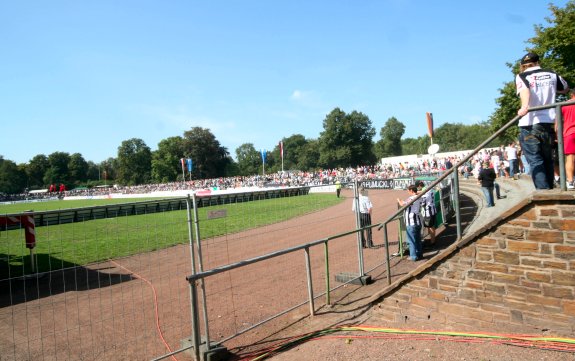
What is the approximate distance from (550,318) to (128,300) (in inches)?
279

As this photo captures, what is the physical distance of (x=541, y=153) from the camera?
15.3ft

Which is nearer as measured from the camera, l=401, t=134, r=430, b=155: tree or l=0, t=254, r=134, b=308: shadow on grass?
l=0, t=254, r=134, b=308: shadow on grass

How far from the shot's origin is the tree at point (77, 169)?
132 metres

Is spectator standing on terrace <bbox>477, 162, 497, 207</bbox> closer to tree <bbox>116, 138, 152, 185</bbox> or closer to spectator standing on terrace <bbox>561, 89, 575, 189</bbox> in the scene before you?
spectator standing on terrace <bbox>561, 89, 575, 189</bbox>

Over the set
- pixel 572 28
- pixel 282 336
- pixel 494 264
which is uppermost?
pixel 572 28

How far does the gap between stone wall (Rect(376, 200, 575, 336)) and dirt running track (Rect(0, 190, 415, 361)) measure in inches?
65.2

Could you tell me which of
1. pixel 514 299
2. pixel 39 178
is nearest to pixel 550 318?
pixel 514 299

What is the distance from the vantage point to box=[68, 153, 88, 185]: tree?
13250cm

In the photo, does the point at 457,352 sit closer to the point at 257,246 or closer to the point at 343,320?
the point at 343,320

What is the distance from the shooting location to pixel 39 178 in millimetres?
Result: 127438

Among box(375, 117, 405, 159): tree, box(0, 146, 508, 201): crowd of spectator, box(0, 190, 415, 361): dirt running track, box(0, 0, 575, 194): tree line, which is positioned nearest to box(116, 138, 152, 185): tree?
box(0, 0, 575, 194): tree line

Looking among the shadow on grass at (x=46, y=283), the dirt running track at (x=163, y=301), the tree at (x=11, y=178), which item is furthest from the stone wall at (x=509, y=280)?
the tree at (x=11, y=178)

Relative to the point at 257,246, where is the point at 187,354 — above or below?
below

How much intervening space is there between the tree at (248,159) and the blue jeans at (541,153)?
120845 millimetres
